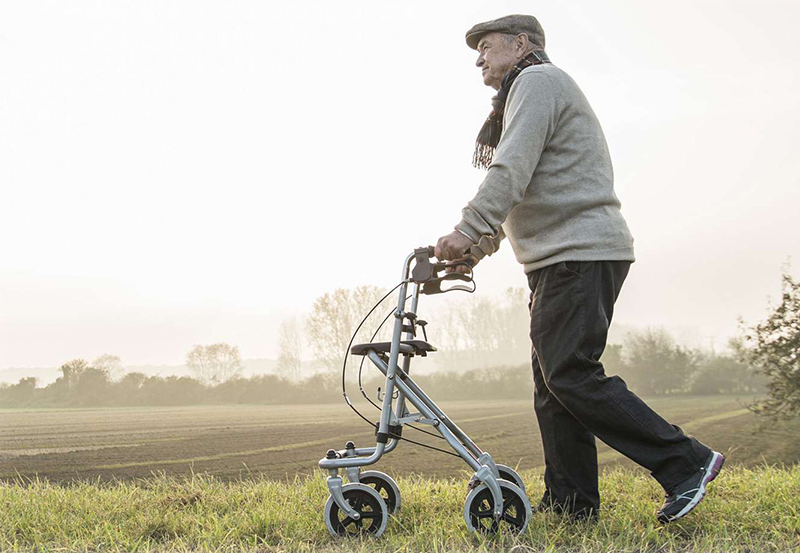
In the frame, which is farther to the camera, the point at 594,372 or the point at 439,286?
the point at 439,286

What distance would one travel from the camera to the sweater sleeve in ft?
6.84

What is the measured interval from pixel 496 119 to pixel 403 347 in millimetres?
930

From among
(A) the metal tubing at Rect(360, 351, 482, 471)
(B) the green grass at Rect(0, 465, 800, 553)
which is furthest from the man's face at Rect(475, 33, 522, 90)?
(B) the green grass at Rect(0, 465, 800, 553)

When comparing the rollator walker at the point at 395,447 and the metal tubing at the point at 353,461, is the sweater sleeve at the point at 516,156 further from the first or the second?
the metal tubing at the point at 353,461

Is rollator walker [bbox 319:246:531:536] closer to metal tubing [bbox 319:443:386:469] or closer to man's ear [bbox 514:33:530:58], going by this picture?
metal tubing [bbox 319:443:386:469]

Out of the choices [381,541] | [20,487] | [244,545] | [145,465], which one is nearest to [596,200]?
[381,541]

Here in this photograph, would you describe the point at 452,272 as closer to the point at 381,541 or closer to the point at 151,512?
the point at 381,541

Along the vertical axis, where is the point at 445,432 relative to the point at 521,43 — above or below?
below

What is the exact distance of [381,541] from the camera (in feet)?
7.16

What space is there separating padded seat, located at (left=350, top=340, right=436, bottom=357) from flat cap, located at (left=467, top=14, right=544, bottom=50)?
113 centimetres

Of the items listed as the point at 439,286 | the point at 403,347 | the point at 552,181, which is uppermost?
the point at 552,181

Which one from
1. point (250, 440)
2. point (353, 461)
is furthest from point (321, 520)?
point (250, 440)

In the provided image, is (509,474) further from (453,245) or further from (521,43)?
(521,43)

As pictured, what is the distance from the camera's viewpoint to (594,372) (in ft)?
6.93
